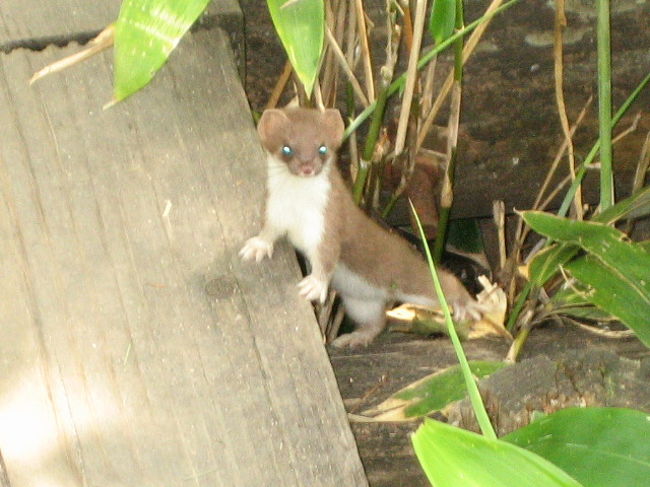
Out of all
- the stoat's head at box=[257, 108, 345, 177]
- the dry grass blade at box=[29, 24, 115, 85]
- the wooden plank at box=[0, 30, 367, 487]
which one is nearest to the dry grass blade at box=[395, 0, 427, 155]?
the stoat's head at box=[257, 108, 345, 177]

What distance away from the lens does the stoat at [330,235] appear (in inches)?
80.8

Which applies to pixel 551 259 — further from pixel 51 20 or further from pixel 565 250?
pixel 51 20

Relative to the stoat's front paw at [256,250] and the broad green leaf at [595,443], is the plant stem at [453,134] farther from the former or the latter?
the broad green leaf at [595,443]

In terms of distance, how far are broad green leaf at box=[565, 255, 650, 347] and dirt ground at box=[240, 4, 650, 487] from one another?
0.21ft

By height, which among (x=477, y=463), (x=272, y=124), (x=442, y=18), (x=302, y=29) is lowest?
(x=272, y=124)

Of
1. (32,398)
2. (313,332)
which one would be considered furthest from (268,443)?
(32,398)

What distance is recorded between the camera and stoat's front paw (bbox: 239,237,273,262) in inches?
63.6

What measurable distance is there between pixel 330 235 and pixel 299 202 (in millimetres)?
111

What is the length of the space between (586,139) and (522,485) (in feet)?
5.24

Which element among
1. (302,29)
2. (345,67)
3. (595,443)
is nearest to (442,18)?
(345,67)

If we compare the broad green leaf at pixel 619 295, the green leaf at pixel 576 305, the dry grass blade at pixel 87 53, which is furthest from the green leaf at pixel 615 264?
the dry grass blade at pixel 87 53

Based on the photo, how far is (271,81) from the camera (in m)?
2.29

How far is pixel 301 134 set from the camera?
2.06m

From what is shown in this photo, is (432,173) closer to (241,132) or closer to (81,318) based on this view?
(241,132)
